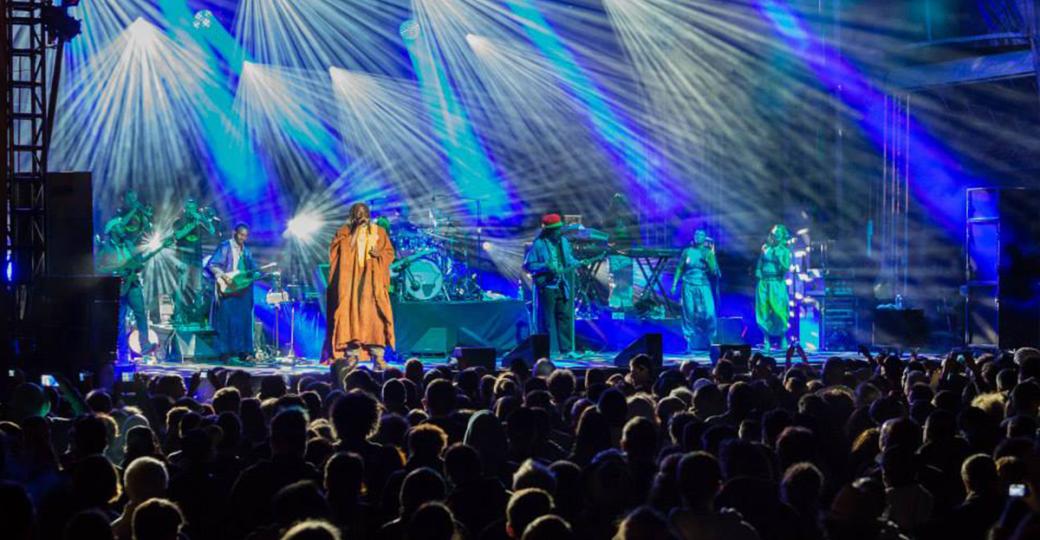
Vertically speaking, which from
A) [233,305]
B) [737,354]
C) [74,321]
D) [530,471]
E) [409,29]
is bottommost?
[530,471]

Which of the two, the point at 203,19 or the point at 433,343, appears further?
the point at 203,19

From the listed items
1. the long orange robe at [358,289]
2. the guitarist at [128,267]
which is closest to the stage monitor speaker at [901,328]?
the long orange robe at [358,289]

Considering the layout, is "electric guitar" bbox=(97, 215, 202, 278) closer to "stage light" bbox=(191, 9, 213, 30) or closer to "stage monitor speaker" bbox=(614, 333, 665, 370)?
"stage light" bbox=(191, 9, 213, 30)

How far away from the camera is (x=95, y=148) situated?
22656mm

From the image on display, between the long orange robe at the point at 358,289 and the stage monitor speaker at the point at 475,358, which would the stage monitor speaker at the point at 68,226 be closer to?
the long orange robe at the point at 358,289

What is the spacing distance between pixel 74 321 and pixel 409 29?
12.3 meters

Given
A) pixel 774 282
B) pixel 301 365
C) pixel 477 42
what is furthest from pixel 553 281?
pixel 477 42

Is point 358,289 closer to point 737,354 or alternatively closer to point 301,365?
point 301,365

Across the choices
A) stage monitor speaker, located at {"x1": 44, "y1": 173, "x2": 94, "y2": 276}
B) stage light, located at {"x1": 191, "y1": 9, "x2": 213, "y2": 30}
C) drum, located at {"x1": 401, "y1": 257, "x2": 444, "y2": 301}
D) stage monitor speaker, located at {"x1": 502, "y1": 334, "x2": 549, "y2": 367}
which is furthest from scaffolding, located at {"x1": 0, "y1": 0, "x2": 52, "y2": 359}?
stage light, located at {"x1": 191, "y1": 9, "x2": 213, "y2": 30}

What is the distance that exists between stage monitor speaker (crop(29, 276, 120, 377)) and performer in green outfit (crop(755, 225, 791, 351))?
1072 cm

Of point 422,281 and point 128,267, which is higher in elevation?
point 128,267

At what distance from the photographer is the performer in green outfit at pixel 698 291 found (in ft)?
60.6

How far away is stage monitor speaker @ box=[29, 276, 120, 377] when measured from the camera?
1157 cm

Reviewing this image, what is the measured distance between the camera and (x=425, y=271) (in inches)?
685
